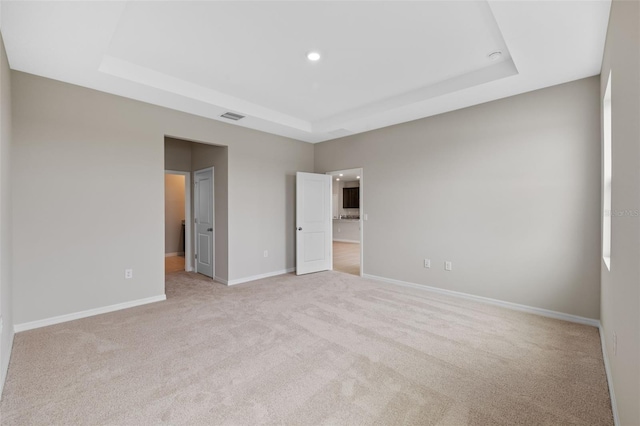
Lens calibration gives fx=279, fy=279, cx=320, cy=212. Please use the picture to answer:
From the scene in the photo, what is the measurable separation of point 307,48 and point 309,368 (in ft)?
9.83

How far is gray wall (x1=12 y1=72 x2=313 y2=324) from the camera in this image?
2.99 meters

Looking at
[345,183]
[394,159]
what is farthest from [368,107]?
[345,183]

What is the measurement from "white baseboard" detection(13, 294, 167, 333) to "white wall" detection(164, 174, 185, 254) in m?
4.02

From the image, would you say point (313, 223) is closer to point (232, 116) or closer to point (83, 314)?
point (232, 116)

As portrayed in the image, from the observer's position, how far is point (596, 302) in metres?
3.04

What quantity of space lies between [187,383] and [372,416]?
1.35m

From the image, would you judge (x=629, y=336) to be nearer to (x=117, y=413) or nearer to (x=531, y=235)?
(x=531, y=235)

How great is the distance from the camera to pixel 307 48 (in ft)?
9.35

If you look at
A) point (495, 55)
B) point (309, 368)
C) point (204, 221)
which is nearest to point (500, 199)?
point (495, 55)

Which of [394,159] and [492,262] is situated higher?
[394,159]

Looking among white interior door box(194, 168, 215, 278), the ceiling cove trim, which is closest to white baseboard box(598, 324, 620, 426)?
the ceiling cove trim

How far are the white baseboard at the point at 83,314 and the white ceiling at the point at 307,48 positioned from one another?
268cm

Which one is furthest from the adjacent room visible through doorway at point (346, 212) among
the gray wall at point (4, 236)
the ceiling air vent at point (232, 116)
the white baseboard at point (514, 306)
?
the gray wall at point (4, 236)

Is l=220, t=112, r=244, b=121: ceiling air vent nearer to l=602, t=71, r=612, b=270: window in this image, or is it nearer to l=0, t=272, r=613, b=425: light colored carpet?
l=0, t=272, r=613, b=425: light colored carpet
